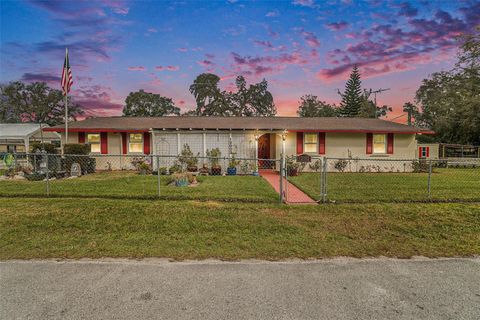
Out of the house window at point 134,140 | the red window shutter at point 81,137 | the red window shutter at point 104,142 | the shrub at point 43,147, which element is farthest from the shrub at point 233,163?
the shrub at point 43,147

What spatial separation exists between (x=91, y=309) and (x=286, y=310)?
1.89 m

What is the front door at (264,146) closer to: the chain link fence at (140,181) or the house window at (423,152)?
the chain link fence at (140,181)

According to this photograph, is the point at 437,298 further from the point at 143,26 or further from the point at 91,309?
the point at 143,26

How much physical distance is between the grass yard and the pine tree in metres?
40.5

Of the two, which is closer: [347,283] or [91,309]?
[91,309]

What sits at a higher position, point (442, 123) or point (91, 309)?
point (442, 123)

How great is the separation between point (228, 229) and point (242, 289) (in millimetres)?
2128

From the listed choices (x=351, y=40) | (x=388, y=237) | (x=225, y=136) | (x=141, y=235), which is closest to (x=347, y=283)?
(x=388, y=237)

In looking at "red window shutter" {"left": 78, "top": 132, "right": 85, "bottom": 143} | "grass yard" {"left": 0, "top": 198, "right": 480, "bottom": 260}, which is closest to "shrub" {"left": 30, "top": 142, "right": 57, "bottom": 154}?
"red window shutter" {"left": 78, "top": 132, "right": 85, "bottom": 143}

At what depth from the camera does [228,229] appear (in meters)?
4.89

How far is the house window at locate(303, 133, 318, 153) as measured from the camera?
1521 cm

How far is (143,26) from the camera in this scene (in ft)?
39.0

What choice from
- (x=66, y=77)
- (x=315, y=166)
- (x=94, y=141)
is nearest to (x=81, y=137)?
(x=94, y=141)

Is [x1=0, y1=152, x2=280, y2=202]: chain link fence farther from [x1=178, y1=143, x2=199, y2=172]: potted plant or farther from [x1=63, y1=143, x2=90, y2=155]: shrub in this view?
[x1=63, y1=143, x2=90, y2=155]: shrub
